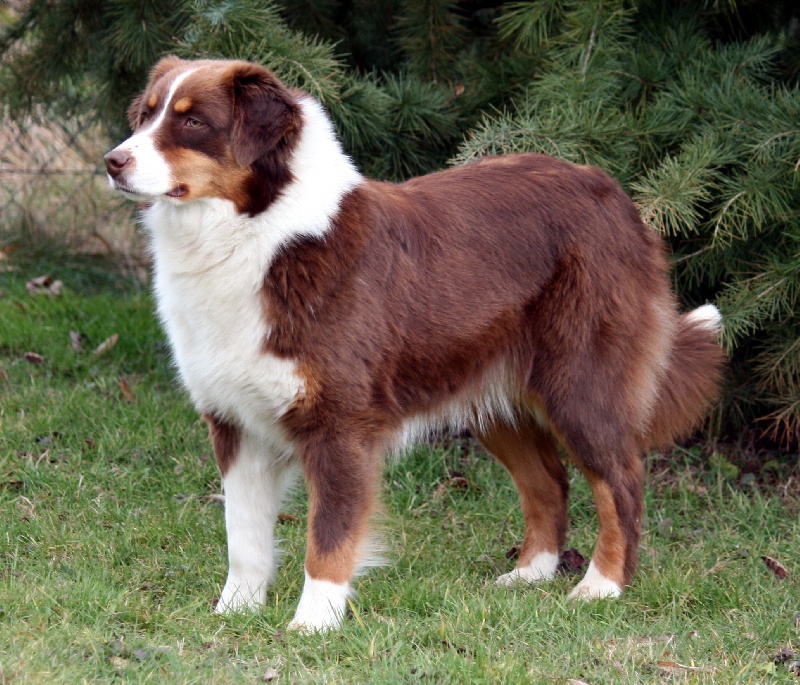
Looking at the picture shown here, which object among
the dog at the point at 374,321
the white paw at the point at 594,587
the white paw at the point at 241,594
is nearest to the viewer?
A: the dog at the point at 374,321

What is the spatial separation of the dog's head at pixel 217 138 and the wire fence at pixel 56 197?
4.50m

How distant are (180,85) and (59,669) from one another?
5.72 feet

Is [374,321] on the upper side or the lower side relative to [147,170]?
lower

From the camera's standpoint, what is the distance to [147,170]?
317 centimetres

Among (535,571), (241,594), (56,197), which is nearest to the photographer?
(241,594)

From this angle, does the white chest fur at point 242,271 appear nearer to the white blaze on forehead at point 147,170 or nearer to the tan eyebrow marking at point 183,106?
the white blaze on forehead at point 147,170

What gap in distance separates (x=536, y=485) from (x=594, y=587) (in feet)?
Result: 1.68

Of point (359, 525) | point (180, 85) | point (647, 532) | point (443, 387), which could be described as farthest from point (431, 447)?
point (180, 85)

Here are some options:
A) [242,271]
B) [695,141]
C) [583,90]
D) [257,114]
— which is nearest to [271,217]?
[242,271]

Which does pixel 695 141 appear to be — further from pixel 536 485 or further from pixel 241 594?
pixel 241 594

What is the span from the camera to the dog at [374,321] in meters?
3.34

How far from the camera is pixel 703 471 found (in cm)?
514

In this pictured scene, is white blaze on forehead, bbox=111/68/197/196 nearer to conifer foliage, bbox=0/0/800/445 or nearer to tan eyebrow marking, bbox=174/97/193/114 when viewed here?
tan eyebrow marking, bbox=174/97/193/114

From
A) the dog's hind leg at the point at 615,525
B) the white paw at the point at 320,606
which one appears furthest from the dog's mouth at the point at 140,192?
the dog's hind leg at the point at 615,525
